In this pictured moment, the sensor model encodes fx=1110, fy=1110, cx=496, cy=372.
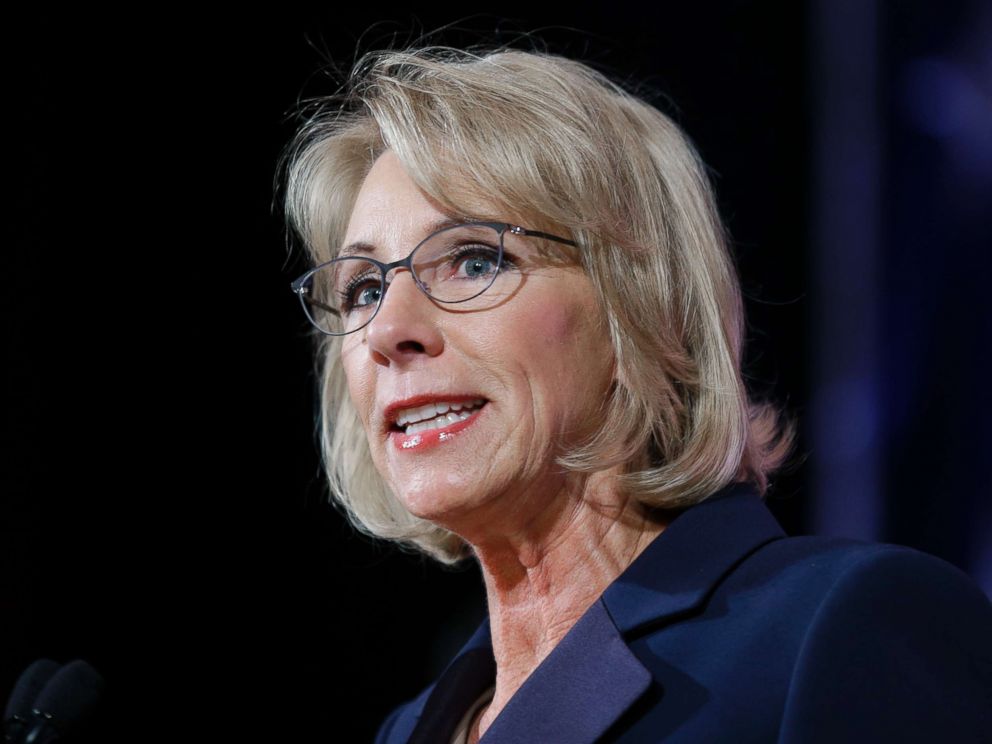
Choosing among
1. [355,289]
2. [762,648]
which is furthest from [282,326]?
[762,648]

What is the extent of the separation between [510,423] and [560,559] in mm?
236

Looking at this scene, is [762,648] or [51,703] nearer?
[762,648]

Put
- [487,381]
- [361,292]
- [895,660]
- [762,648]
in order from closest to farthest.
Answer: [895,660], [762,648], [487,381], [361,292]

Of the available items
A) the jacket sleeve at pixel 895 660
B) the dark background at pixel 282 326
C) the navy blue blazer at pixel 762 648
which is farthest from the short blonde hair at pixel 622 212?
the dark background at pixel 282 326

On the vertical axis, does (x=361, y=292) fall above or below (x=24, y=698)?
above

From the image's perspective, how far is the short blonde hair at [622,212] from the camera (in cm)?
159

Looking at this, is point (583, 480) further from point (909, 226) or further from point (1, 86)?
point (1, 86)

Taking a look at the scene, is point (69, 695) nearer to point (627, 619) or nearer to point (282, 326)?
point (627, 619)

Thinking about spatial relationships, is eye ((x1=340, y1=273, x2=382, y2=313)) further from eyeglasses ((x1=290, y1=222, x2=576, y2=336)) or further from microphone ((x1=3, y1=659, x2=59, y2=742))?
microphone ((x1=3, y1=659, x2=59, y2=742))

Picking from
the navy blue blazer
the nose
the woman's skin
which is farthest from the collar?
the nose

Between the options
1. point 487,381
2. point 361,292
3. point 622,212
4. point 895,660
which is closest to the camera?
point 895,660

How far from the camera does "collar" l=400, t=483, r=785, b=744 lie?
1.35 meters

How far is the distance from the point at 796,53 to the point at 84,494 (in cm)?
219

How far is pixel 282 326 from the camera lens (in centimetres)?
318
